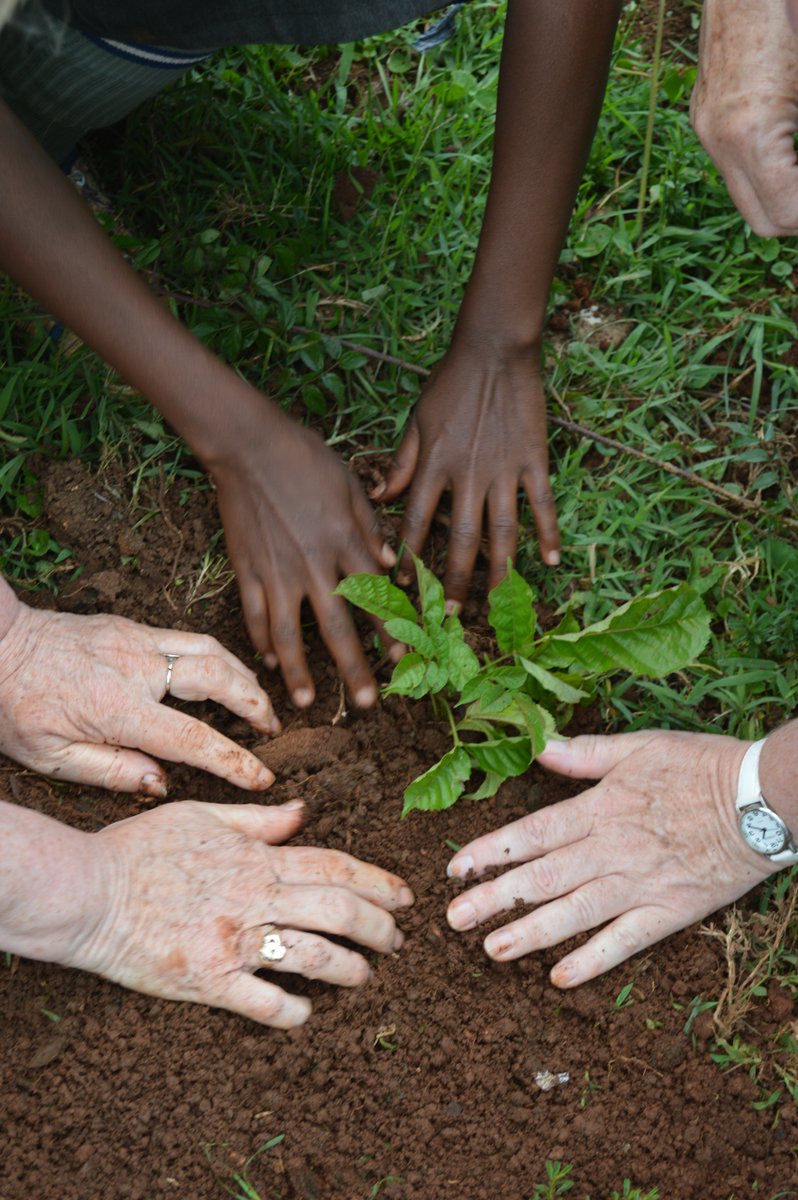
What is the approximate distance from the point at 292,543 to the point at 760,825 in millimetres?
985

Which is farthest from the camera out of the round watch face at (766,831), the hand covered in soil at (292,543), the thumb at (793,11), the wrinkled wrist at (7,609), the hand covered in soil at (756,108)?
the hand covered in soil at (756,108)

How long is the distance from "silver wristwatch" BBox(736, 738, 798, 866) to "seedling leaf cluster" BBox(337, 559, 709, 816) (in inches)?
9.4

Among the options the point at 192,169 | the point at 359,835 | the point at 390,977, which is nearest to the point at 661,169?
the point at 192,169

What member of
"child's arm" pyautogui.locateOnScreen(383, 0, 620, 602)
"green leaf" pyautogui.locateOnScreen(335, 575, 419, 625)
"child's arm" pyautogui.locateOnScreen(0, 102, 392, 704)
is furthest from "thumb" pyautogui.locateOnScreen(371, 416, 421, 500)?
"green leaf" pyautogui.locateOnScreen(335, 575, 419, 625)

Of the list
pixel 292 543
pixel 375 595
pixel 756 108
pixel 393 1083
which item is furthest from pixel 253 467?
pixel 756 108

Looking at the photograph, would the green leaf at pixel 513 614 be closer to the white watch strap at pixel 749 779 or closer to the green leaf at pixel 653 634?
the green leaf at pixel 653 634

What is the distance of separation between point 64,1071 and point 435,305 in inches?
71.4

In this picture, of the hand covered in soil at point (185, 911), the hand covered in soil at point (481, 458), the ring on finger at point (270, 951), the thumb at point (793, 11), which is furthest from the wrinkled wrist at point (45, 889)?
the thumb at point (793, 11)

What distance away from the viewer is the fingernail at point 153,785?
2070 mm

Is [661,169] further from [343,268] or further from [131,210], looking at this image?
[131,210]

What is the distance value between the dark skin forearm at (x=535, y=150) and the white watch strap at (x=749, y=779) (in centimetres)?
95

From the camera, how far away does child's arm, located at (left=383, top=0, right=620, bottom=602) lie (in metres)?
2.22

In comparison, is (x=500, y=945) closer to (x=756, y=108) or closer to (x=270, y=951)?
(x=270, y=951)

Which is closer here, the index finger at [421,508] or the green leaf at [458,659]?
the green leaf at [458,659]
